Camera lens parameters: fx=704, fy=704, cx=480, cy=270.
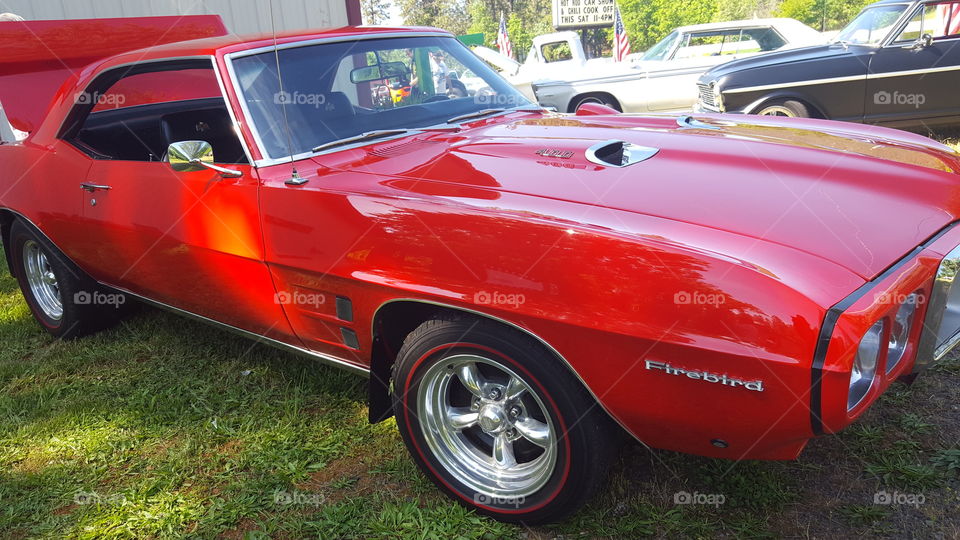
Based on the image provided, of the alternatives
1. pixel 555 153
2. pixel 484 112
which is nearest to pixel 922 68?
pixel 484 112

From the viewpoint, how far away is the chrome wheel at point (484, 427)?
7.03 ft

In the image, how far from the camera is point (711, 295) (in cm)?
165

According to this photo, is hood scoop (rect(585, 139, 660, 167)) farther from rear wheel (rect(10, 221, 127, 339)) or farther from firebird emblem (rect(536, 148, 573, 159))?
rear wheel (rect(10, 221, 127, 339))

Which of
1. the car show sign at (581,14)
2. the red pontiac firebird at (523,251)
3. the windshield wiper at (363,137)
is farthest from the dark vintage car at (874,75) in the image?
the car show sign at (581,14)

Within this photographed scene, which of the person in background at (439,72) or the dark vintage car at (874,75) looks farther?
Answer: the dark vintage car at (874,75)

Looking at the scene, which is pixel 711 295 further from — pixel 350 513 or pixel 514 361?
pixel 350 513

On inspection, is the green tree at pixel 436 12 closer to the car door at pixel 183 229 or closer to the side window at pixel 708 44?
the side window at pixel 708 44

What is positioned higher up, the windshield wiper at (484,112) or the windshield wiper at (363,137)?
the windshield wiper at (484,112)

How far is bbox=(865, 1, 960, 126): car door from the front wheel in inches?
255

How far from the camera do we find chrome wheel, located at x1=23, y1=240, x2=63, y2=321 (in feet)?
13.1

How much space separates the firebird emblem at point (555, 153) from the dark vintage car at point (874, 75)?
549 centimetres

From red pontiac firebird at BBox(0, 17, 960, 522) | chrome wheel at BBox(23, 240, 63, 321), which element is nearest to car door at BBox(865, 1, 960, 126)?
red pontiac firebird at BBox(0, 17, 960, 522)

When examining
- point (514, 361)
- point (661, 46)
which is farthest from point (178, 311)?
point (661, 46)

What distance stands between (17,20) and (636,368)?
428 centimetres
